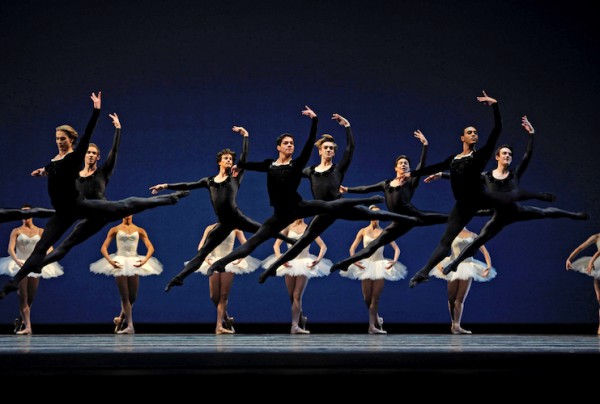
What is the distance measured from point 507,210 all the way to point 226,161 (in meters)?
2.92

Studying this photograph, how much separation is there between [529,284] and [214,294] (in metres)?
4.72

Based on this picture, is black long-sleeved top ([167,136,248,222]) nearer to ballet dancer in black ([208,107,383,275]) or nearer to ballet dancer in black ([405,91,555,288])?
ballet dancer in black ([208,107,383,275])

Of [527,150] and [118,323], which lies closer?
[527,150]

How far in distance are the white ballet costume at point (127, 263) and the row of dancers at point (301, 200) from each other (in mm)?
1699

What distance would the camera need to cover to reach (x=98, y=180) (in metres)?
7.97

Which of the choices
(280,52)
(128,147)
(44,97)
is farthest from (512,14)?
(44,97)

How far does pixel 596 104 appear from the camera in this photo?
11828 mm

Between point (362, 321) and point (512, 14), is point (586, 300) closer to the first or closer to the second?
point (362, 321)

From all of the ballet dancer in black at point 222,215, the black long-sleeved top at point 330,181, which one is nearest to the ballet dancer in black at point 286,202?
the black long-sleeved top at point 330,181

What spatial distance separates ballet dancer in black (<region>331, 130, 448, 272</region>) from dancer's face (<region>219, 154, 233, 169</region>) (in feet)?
4.03

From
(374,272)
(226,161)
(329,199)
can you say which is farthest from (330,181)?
(374,272)

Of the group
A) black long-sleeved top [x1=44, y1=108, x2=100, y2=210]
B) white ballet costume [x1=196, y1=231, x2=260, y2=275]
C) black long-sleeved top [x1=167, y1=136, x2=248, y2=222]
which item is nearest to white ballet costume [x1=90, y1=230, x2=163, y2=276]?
white ballet costume [x1=196, y1=231, x2=260, y2=275]

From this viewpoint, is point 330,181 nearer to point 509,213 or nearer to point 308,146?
point 308,146

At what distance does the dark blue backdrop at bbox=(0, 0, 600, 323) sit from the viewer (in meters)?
11.4
